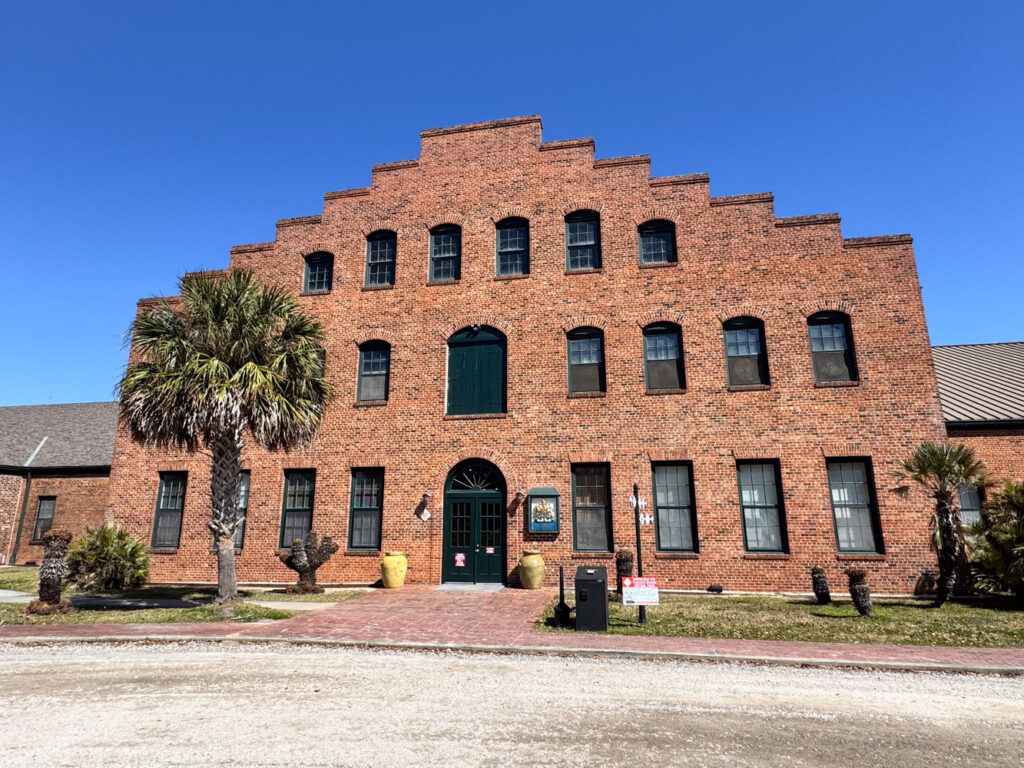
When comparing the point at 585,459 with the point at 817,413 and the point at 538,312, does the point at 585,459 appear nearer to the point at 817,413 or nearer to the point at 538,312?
the point at 538,312

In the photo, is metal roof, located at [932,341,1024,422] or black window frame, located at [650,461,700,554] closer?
black window frame, located at [650,461,700,554]

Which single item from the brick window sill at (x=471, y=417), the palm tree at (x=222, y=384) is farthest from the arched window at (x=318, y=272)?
the brick window sill at (x=471, y=417)

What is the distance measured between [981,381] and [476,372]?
16783mm

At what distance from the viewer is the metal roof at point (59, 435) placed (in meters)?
26.3

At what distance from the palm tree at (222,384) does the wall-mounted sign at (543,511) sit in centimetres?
616

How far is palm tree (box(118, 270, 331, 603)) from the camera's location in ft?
40.9

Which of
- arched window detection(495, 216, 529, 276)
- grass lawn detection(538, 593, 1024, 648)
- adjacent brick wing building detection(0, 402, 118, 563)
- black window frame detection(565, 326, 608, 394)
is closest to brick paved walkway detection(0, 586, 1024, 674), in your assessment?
grass lawn detection(538, 593, 1024, 648)

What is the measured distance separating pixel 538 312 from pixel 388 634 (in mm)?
10223

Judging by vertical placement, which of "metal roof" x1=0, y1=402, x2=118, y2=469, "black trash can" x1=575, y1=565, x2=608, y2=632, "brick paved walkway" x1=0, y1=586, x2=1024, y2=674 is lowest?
"brick paved walkway" x1=0, y1=586, x2=1024, y2=674

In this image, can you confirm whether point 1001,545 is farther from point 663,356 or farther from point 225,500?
point 225,500

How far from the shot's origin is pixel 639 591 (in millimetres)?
10289

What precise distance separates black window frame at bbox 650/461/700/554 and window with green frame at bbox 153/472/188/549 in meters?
14.7

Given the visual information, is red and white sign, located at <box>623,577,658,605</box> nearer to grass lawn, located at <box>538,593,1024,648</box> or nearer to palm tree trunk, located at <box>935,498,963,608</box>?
grass lawn, located at <box>538,593,1024,648</box>

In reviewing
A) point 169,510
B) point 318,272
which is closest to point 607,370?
point 318,272
